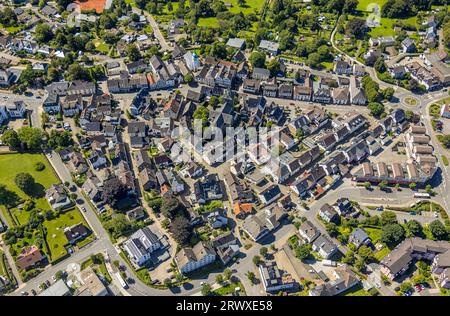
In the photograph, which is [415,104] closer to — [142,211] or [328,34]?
[328,34]

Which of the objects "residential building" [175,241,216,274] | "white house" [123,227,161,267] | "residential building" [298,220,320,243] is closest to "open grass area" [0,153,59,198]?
"white house" [123,227,161,267]

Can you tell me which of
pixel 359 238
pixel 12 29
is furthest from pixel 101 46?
pixel 359 238

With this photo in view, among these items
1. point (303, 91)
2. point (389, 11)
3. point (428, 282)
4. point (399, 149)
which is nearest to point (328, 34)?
point (389, 11)

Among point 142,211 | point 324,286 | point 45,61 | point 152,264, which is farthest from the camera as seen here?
point 45,61

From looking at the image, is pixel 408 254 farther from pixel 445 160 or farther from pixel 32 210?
pixel 32 210

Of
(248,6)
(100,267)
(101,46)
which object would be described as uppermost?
(248,6)

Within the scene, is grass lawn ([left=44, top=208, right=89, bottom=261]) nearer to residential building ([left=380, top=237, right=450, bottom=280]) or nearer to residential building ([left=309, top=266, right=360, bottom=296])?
residential building ([left=309, top=266, right=360, bottom=296])

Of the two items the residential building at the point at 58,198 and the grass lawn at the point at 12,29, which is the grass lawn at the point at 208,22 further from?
the residential building at the point at 58,198
